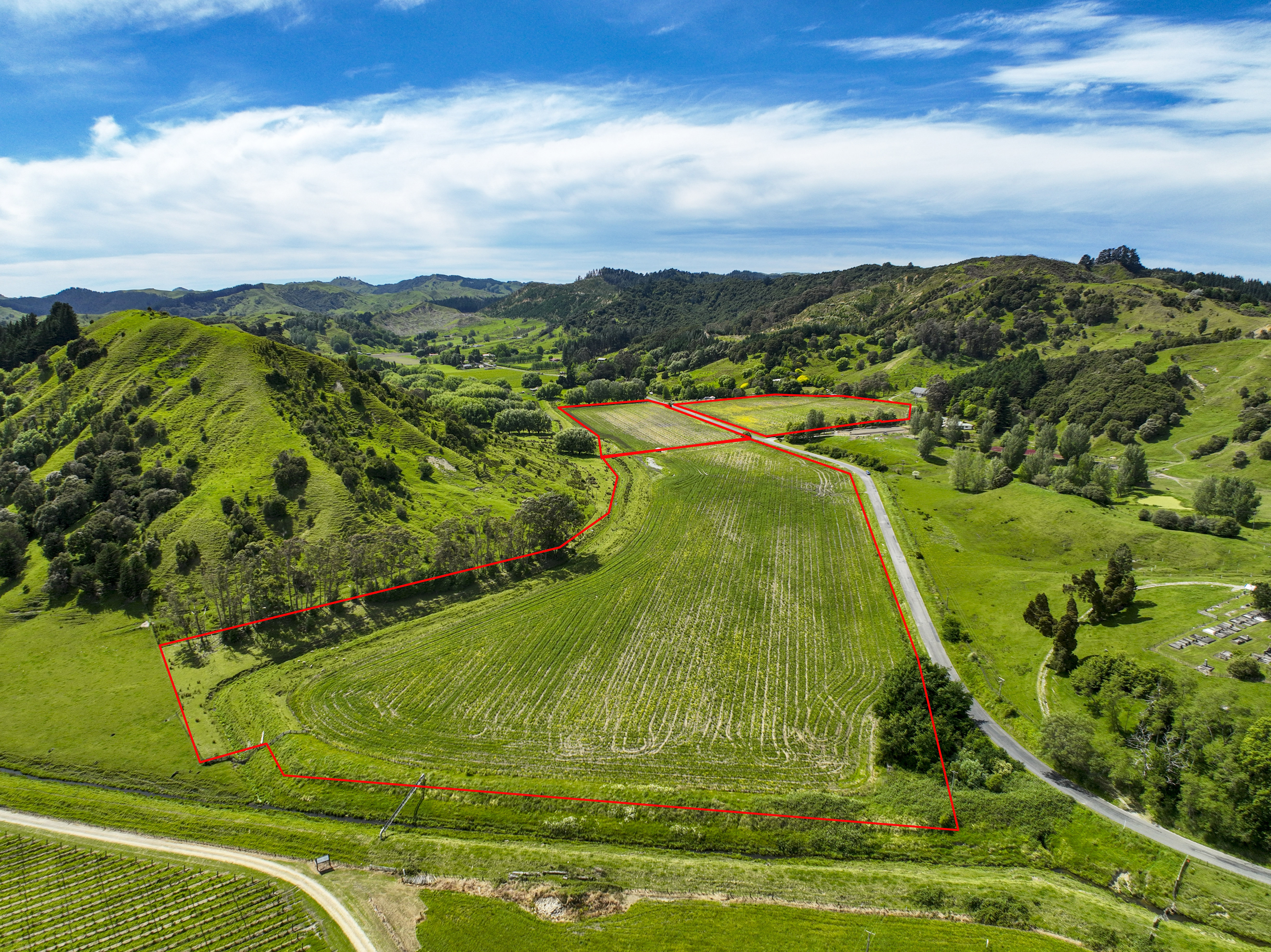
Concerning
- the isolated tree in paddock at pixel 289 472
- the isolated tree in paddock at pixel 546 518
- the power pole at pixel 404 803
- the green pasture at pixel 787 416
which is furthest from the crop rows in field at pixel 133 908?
the green pasture at pixel 787 416

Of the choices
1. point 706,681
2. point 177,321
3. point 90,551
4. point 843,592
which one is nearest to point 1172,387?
point 843,592

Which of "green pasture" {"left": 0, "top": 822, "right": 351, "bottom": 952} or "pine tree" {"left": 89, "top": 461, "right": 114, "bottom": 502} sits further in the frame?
"pine tree" {"left": 89, "top": 461, "right": 114, "bottom": 502}

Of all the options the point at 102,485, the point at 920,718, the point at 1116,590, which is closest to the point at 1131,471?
the point at 1116,590

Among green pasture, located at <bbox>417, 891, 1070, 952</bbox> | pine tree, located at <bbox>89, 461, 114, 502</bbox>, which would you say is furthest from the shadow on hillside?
pine tree, located at <bbox>89, 461, 114, 502</bbox>

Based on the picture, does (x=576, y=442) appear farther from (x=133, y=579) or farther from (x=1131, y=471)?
(x=1131, y=471)

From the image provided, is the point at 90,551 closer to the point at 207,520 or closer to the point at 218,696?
the point at 207,520

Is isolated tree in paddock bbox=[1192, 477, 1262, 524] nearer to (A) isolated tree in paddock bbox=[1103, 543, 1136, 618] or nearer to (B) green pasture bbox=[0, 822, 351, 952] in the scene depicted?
(A) isolated tree in paddock bbox=[1103, 543, 1136, 618]

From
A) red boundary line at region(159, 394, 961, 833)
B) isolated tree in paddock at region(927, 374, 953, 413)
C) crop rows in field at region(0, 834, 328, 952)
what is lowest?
crop rows in field at region(0, 834, 328, 952)
